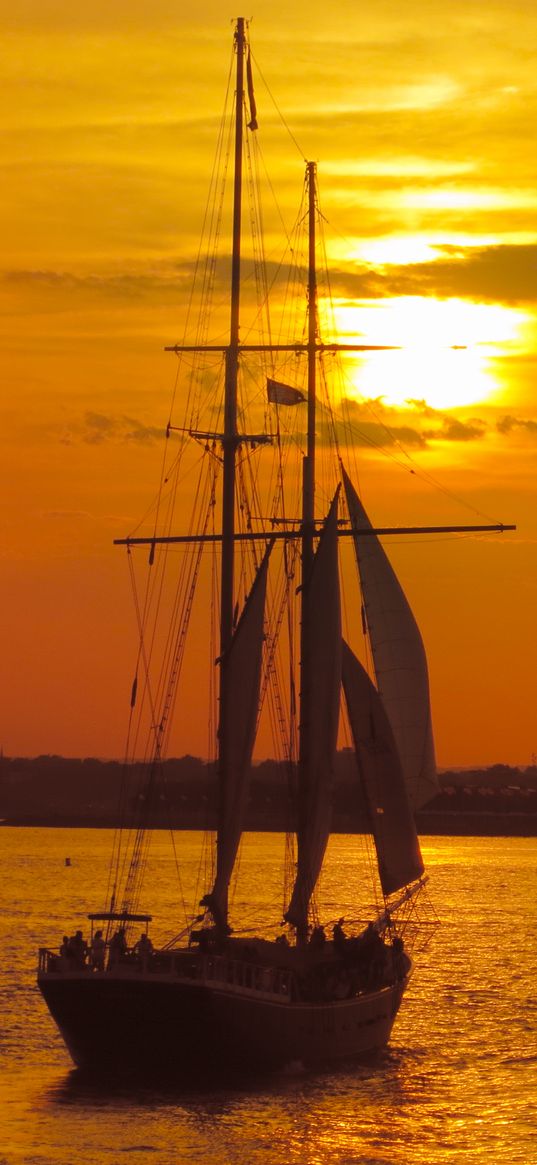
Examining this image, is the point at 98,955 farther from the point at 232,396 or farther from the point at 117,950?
the point at 232,396

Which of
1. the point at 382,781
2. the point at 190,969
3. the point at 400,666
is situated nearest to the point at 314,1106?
the point at 190,969

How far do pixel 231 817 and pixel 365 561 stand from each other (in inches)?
380

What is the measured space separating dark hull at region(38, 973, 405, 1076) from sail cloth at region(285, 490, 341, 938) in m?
7.01

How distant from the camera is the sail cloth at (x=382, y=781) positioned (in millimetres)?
61312

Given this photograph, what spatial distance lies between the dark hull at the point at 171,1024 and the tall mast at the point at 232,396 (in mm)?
11519

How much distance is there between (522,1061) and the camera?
213ft

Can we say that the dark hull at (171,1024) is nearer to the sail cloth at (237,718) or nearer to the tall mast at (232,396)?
the sail cloth at (237,718)

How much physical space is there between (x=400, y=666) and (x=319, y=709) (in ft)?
9.13

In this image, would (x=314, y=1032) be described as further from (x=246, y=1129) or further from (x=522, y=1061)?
(x=522, y=1061)

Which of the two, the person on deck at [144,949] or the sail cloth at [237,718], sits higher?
the sail cloth at [237,718]

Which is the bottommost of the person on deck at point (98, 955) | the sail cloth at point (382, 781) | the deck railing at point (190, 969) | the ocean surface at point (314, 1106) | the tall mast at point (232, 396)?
the ocean surface at point (314, 1106)

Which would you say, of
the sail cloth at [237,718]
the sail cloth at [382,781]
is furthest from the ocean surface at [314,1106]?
the sail cloth at [237,718]

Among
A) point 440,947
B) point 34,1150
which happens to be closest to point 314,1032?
point 34,1150

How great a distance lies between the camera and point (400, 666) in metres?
60.9
